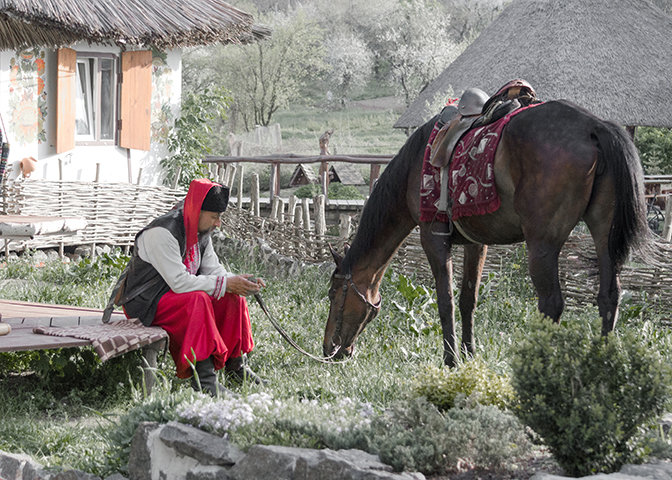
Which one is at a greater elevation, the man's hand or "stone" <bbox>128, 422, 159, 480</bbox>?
the man's hand

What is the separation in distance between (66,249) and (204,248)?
652cm

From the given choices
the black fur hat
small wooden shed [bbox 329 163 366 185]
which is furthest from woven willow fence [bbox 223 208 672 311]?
small wooden shed [bbox 329 163 366 185]

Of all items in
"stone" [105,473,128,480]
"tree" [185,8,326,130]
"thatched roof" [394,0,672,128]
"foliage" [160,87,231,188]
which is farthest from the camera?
"tree" [185,8,326,130]

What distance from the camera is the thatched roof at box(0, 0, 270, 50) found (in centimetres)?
845

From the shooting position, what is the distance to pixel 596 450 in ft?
9.64

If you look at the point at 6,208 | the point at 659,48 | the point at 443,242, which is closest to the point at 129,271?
the point at 443,242

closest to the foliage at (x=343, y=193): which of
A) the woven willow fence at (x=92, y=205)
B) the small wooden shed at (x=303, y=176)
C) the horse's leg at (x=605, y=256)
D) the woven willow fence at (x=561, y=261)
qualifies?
the small wooden shed at (x=303, y=176)

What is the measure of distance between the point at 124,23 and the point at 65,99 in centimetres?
155

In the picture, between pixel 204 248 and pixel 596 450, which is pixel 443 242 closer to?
pixel 204 248

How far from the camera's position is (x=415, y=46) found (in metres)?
41.8

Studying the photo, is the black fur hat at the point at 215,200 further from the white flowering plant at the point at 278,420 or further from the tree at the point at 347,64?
the tree at the point at 347,64

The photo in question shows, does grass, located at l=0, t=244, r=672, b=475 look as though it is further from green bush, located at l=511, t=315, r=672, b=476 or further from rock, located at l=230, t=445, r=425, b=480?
rock, located at l=230, t=445, r=425, b=480

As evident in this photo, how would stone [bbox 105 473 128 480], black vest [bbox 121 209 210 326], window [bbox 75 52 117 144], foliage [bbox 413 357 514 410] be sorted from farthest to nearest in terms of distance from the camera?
window [bbox 75 52 117 144] → black vest [bbox 121 209 210 326] → stone [bbox 105 473 128 480] → foliage [bbox 413 357 514 410]

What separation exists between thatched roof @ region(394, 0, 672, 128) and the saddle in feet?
35.5
